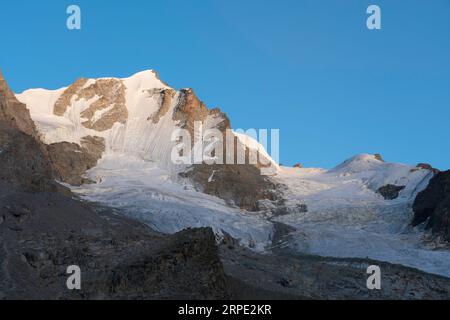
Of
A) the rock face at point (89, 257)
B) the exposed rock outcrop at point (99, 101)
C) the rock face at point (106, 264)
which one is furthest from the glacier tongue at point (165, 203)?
the rock face at point (106, 264)

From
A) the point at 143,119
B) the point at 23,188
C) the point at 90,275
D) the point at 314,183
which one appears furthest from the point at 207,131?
the point at 90,275

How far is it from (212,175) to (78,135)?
2340 cm

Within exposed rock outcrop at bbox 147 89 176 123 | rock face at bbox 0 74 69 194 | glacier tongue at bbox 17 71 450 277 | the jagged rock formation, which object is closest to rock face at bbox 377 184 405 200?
glacier tongue at bbox 17 71 450 277

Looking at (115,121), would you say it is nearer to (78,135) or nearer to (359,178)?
(78,135)

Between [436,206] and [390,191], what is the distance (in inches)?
726

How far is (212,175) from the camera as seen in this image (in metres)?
108

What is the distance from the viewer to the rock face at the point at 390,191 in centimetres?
10377

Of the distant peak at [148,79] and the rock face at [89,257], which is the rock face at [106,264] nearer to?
the rock face at [89,257]

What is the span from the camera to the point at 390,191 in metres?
105

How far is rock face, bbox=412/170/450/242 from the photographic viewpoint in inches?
3241

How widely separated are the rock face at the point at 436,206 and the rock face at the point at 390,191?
29.3ft

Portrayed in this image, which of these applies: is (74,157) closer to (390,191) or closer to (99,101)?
(99,101)

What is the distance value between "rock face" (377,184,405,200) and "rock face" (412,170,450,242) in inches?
351

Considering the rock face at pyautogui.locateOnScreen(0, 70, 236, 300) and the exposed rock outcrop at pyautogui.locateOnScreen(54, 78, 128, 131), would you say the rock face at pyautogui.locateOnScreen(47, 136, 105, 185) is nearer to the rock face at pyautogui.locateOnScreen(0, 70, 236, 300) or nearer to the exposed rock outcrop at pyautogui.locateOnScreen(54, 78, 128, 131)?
the exposed rock outcrop at pyautogui.locateOnScreen(54, 78, 128, 131)
